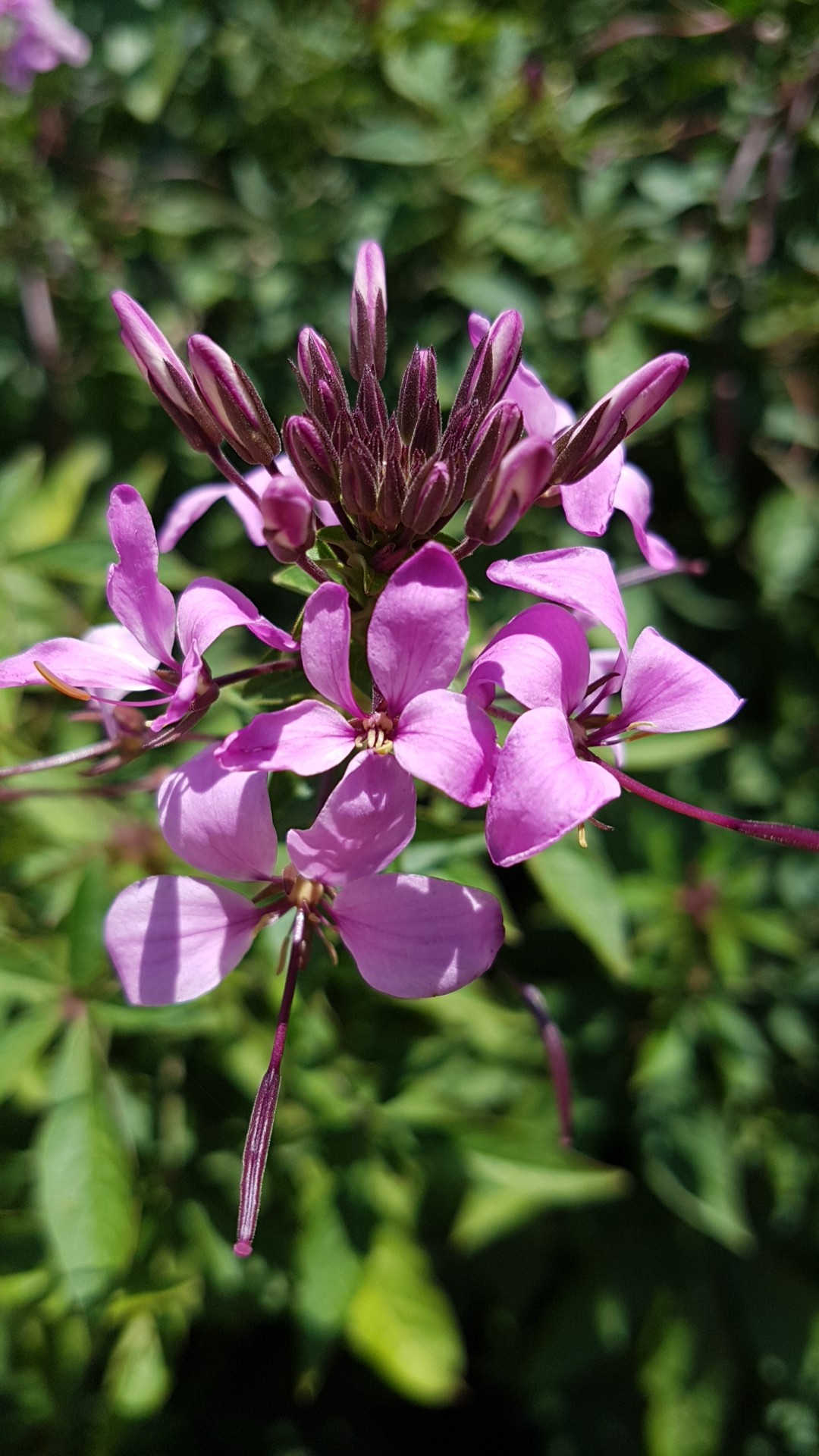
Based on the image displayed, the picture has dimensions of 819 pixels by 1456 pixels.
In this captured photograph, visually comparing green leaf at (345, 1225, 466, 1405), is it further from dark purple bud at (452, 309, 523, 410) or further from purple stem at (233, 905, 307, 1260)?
dark purple bud at (452, 309, 523, 410)

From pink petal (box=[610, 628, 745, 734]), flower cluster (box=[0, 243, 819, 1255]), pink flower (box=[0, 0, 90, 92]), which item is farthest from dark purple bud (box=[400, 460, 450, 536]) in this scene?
pink flower (box=[0, 0, 90, 92])

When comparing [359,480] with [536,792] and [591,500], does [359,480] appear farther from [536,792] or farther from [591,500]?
[536,792]

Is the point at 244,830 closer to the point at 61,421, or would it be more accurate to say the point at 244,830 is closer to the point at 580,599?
the point at 580,599

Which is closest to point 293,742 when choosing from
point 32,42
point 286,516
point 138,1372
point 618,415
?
point 286,516

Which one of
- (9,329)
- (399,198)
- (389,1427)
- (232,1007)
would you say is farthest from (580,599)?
(389,1427)

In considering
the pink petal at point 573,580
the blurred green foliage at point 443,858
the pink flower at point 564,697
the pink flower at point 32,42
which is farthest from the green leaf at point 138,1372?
the pink flower at point 32,42

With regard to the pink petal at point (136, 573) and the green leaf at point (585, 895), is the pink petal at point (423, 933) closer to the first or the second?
the pink petal at point (136, 573)
